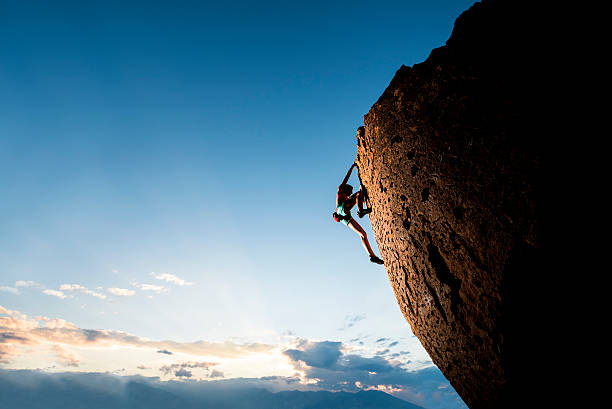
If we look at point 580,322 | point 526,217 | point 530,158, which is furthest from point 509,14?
point 580,322

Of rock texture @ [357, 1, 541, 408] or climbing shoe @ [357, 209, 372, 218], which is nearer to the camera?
rock texture @ [357, 1, 541, 408]

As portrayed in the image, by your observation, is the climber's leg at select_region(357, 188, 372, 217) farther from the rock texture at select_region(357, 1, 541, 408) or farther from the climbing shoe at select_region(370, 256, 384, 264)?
the rock texture at select_region(357, 1, 541, 408)

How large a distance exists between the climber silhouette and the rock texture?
4.82 ft

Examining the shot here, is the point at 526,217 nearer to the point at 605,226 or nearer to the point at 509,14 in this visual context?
the point at 605,226

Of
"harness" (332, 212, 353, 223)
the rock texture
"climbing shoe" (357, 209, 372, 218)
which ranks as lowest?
the rock texture

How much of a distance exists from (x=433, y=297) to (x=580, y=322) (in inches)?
61.4

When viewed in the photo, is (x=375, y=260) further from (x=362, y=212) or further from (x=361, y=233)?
(x=362, y=212)

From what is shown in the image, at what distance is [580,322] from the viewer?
2564mm

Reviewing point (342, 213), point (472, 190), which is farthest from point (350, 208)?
point (472, 190)

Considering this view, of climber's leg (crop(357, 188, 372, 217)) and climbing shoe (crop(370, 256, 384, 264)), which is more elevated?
climber's leg (crop(357, 188, 372, 217))

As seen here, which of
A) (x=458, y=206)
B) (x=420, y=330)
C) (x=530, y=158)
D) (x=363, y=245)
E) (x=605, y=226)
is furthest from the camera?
(x=363, y=245)

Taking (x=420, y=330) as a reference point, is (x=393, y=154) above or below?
above

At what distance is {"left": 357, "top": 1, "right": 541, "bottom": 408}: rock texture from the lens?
105 inches

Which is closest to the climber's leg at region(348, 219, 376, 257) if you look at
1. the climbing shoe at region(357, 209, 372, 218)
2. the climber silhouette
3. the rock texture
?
the climber silhouette
